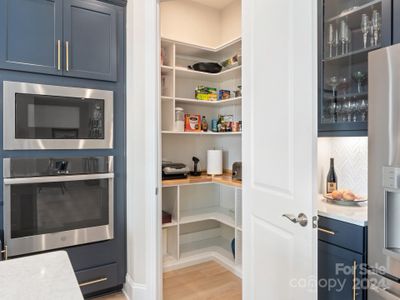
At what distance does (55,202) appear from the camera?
1.92m

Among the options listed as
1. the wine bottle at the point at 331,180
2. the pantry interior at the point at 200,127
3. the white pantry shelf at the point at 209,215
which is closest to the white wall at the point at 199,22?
the pantry interior at the point at 200,127

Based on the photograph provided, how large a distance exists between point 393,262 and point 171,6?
3039 mm

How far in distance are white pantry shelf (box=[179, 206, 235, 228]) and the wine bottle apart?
43.2 inches

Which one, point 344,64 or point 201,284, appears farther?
point 201,284

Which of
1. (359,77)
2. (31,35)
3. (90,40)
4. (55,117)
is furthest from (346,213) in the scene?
(31,35)

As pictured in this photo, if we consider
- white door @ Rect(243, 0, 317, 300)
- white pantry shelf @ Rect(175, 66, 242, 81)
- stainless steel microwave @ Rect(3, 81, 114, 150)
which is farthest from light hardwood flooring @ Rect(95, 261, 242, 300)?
white pantry shelf @ Rect(175, 66, 242, 81)

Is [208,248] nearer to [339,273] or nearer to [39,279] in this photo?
[339,273]

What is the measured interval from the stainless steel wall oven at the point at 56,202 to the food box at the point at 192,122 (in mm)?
1080

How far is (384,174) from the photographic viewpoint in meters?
1.14

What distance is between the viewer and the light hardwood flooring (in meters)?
2.25

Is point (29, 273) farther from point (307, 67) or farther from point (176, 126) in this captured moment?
point (176, 126)

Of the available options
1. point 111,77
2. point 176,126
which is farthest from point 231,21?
point 111,77

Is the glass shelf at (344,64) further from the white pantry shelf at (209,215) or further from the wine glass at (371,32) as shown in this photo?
the white pantry shelf at (209,215)

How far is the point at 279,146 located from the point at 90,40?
1.67 meters
